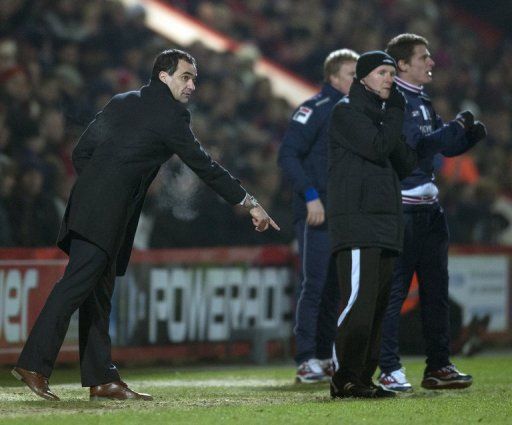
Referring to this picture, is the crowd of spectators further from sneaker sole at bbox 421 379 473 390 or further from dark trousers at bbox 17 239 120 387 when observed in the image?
sneaker sole at bbox 421 379 473 390

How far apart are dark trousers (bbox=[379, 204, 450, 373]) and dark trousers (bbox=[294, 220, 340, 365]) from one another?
2.92 ft

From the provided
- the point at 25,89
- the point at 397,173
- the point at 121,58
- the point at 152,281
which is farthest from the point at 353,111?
the point at 121,58

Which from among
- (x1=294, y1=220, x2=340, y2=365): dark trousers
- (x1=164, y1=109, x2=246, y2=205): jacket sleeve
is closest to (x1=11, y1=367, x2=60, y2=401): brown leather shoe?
(x1=164, y1=109, x2=246, y2=205): jacket sleeve

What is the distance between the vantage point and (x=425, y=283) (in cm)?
790

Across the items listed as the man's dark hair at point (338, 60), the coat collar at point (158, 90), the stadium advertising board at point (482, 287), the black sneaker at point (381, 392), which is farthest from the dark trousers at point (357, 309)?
the stadium advertising board at point (482, 287)

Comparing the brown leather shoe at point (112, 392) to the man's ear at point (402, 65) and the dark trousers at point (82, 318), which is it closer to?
the dark trousers at point (82, 318)

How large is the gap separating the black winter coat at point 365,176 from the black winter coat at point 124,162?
0.61 m

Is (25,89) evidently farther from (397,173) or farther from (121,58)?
(397,173)

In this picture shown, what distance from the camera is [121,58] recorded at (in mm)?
13023

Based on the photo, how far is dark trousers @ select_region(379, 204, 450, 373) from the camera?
774 centimetres

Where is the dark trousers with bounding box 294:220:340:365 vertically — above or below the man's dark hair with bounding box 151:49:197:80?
below

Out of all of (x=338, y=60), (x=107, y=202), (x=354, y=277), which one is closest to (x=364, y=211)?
(x=354, y=277)

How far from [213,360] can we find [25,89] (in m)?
2.85

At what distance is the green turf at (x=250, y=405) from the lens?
5887mm
